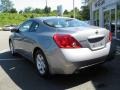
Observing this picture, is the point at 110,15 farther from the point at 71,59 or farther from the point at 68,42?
the point at 71,59

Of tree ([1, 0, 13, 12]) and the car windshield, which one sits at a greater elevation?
tree ([1, 0, 13, 12])

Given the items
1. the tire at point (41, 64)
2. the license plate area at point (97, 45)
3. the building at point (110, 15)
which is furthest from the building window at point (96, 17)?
the license plate area at point (97, 45)

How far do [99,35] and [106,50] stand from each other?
399 millimetres

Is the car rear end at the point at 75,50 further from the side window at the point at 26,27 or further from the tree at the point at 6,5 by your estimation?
the tree at the point at 6,5

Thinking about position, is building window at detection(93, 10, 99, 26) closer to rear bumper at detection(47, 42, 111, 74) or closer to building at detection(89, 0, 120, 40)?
building at detection(89, 0, 120, 40)

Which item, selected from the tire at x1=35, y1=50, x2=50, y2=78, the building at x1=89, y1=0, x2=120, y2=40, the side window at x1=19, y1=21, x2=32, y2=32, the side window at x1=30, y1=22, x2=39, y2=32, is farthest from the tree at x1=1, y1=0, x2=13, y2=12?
the tire at x1=35, y1=50, x2=50, y2=78

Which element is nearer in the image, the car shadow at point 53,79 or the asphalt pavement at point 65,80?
the asphalt pavement at point 65,80

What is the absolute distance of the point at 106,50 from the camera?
6316 millimetres

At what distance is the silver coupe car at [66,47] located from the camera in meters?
5.80

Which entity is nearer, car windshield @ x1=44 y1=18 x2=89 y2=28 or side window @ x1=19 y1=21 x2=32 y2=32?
car windshield @ x1=44 y1=18 x2=89 y2=28

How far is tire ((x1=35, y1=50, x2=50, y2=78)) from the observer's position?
6.43 m

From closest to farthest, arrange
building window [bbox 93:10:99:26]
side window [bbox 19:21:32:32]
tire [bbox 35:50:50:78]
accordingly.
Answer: tire [bbox 35:50:50:78] → side window [bbox 19:21:32:32] → building window [bbox 93:10:99:26]

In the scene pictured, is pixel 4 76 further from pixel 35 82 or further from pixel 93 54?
pixel 93 54

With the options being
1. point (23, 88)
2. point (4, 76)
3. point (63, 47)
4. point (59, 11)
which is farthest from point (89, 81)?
point (59, 11)
